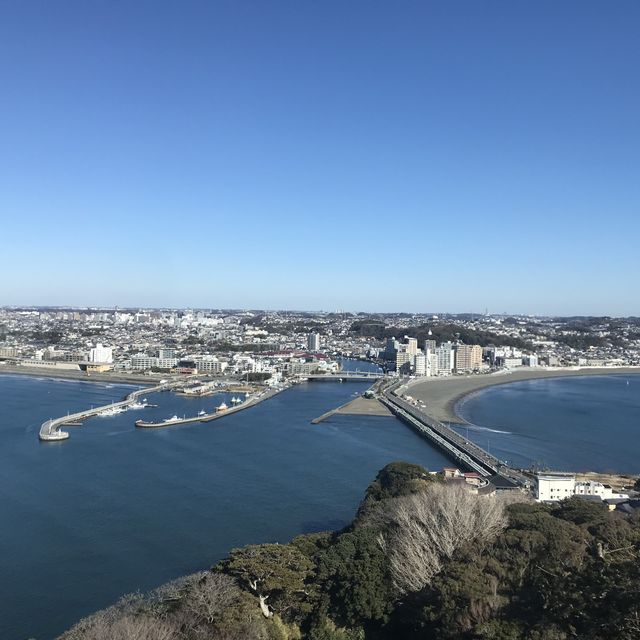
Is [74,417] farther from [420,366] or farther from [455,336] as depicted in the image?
[455,336]

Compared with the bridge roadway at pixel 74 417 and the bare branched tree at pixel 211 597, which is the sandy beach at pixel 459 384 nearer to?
the bridge roadway at pixel 74 417

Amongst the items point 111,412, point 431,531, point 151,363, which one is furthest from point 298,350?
point 431,531

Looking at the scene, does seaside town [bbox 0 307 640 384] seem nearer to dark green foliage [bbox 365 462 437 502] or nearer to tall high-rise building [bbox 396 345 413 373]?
tall high-rise building [bbox 396 345 413 373]

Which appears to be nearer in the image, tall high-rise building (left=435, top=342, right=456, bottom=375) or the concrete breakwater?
the concrete breakwater

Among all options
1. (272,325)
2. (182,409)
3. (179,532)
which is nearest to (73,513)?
(179,532)

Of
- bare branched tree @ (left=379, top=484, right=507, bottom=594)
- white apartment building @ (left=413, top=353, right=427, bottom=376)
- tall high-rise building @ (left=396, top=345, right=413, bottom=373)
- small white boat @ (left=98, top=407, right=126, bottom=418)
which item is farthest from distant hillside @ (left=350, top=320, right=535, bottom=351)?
bare branched tree @ (left=379, top=484, right=507, bottom=594)

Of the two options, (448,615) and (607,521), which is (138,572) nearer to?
(448,615)
